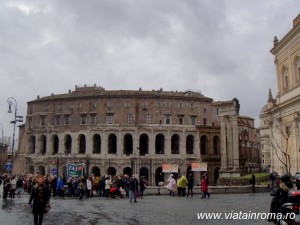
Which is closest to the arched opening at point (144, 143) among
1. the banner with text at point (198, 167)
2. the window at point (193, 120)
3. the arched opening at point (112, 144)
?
the arched opening at point (112, 144)

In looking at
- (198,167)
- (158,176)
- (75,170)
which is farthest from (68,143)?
(75,170)

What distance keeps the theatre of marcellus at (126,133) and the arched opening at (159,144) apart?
144 mm

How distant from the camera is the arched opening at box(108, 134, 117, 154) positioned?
52.5m

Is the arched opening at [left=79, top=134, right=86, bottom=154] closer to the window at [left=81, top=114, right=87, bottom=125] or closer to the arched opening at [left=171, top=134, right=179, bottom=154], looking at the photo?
the window at [left=81, top=114, right=87, bottom=125]

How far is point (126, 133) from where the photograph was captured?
2034 inches

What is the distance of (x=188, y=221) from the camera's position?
10961mm

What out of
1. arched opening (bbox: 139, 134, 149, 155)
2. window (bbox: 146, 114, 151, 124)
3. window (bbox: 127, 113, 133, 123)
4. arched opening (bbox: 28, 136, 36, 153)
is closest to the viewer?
window (bbox: 127, 113, 133, 123)

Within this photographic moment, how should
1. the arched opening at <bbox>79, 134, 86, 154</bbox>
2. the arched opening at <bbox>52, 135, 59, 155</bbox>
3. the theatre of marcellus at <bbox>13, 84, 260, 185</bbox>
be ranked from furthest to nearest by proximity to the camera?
1. the arched opening at <bbox>52, 135, 59, 155</bbox>
2. the arched opening at <bbox>79, 134, 86, 154</bbox>
3. the theatre of marcellus at <bbox>13, 84, 260, 185</bbox>

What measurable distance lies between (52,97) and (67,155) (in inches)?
377

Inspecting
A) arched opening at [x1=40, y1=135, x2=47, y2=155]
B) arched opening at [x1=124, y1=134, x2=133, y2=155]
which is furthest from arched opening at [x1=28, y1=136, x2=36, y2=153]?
arched opening at [x1=124, y1=134, x2=133, y2=155]

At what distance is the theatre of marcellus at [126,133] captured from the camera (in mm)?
51281

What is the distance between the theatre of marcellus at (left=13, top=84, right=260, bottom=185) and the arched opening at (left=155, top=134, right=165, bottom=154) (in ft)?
0.47

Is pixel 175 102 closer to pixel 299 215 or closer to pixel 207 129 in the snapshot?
pixel 207 129

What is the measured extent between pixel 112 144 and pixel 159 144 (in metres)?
6.85
